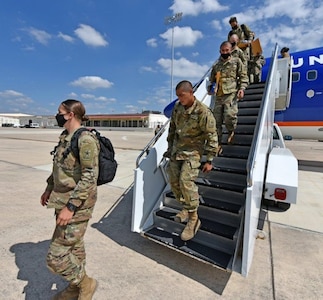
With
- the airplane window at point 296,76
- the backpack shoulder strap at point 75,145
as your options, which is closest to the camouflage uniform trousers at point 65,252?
the backpack shoulder strap at point 75,145

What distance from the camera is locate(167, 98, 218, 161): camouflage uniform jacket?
8.41ft

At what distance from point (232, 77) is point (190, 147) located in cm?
196

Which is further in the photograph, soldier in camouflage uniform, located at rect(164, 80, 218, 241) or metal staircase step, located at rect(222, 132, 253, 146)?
metal staircase step, located at rect(222, 132, 253, 146)

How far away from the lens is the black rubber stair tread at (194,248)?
7.72ft

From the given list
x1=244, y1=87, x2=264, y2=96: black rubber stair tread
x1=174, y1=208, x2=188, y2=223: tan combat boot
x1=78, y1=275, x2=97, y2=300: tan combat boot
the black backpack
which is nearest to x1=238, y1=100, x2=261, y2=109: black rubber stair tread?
x1=244, y1=87, x2=264, y2=96: black rubber stair tread

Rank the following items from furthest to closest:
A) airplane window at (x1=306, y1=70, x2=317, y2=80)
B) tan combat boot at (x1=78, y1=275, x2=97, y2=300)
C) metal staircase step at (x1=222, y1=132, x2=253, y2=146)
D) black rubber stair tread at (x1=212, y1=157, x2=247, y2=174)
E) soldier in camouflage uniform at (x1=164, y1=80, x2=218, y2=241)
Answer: airplane window at (x1=306, y1=70, x2=317, y2=80) < metal staircase step at (x1=222, y1=132, x2=253, y2=146) < black rubber stair tread at (x1=212, y1=157, x2=247, y2=174) < soldier in camouflage uniform at (x1=164, y1=80, x2=218, y2=241) < tan combat boot at (x1=78, y1=275, x2=97, y2=300)

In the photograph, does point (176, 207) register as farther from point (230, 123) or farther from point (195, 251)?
point (230, 123)

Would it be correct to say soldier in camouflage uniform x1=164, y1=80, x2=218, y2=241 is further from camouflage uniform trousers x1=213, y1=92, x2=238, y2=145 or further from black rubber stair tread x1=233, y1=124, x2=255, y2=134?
black rubber stair tread x1=233, y1=124, x2=255, y2=134

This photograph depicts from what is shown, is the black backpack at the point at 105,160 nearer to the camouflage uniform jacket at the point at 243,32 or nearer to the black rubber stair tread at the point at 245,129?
the black rubber stair tread at the point at 245,129

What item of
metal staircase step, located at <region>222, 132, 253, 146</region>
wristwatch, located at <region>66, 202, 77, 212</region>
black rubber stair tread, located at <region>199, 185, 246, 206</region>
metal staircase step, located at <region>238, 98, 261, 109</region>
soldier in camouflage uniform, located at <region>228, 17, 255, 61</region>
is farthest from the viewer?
soldier in camouflage uniform, located at <region>228, 17, 255, 61</region>

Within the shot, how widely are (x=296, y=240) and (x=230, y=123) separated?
79.5 inches

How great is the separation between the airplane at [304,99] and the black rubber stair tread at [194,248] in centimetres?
489

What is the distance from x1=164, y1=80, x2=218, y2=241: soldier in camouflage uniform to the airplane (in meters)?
4.47

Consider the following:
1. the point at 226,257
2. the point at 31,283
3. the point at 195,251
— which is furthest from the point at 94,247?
the point at 226,257
